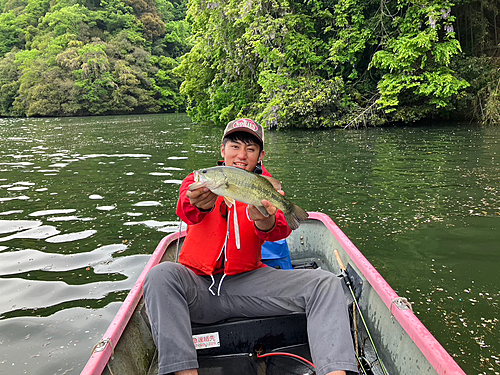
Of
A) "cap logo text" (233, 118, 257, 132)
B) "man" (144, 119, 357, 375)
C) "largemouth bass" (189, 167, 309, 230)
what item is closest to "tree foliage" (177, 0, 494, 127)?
"cap logo text" (233, 118, 257, 132)

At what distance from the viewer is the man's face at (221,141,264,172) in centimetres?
308

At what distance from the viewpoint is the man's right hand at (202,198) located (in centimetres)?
256

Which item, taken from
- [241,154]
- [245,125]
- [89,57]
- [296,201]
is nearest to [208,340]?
[241,154]

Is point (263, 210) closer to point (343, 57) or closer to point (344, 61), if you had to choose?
point (343, 57)

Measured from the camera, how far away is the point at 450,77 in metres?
17.6

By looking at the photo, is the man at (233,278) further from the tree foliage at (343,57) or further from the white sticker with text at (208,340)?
the tree foliage at (343,57)

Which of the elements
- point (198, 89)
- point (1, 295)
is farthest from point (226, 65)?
point (1, 295)

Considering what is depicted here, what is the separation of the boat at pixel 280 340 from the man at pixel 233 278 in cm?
17

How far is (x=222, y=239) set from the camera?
114 inches

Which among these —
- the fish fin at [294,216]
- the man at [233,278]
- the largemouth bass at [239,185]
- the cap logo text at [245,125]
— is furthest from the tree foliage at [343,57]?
the largemouth bass at [239,185]

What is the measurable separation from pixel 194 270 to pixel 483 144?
1348 cm

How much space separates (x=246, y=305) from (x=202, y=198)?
91 cm

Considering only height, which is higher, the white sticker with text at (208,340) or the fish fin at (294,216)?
the fish fin at (294,216)

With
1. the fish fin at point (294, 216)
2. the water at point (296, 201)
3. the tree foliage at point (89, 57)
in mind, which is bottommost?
the water at point (296, 201)
